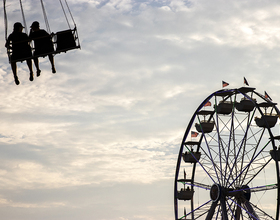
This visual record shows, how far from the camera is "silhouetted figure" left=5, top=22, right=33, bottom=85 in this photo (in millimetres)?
16969

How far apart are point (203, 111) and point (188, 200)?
6.31 metres

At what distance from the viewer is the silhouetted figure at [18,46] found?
1697 cm

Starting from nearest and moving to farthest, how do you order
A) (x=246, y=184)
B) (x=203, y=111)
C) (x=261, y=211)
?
(x=261, y=211) < (x=246, y=184) < (x=203, y=111)

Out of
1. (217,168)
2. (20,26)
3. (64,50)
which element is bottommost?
(217,168)

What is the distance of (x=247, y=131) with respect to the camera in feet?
101

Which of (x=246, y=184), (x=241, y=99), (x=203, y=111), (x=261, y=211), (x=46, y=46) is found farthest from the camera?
(x=203, y=111)

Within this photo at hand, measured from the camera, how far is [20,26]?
57.3 feet

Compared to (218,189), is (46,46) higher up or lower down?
higher up

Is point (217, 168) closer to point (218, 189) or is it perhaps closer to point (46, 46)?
point (218, 189)

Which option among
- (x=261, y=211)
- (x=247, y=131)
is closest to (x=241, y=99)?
(x=247, y=131)

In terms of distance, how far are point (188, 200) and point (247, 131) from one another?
729 centimetres

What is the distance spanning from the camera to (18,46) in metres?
16.9

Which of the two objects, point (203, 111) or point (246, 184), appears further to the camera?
point (203, 111)

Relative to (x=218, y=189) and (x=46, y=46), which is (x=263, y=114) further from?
(x=46, y=46)
